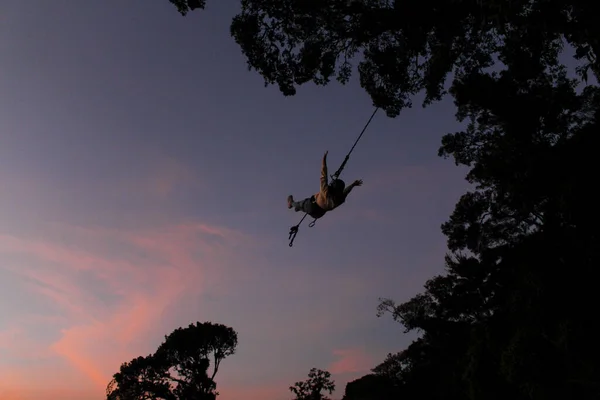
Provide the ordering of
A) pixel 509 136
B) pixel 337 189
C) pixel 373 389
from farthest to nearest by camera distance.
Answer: pixel 373 389 < pixel 509 136 < pixel 337 189

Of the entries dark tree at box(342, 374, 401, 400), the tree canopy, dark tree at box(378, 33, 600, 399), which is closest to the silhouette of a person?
the tree canopy

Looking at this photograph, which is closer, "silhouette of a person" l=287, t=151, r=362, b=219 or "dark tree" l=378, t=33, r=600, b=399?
"silhouette of a person" l=287, t=151, r=362, b=219

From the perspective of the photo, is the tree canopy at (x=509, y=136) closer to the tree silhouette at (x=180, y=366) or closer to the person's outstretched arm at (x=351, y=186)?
the person's outstretched arm at (x=351, y=186)

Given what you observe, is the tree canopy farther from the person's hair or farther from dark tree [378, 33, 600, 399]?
the person's hair

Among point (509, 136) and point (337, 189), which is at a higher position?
point (509, 136)

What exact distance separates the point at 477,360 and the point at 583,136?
28.0 feet

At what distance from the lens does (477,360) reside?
612 inches

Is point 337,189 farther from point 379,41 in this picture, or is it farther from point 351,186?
point 379,41

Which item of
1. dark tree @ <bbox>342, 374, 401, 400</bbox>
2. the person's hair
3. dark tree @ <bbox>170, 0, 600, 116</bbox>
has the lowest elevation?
the person's hair

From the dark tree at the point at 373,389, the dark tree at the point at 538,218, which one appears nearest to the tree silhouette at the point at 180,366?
the dark tree at the point at 373,389

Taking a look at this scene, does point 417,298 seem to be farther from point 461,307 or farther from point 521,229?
point 521,229

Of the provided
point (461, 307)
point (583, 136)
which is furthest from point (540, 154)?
point (461, 307)

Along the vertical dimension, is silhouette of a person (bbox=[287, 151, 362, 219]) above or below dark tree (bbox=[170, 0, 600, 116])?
below

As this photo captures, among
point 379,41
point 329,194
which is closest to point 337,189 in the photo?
point 329,194
